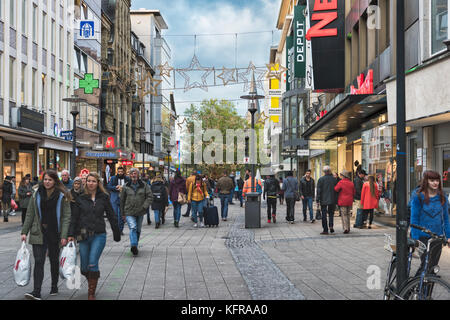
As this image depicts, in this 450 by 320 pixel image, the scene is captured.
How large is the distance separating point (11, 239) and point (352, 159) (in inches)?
580

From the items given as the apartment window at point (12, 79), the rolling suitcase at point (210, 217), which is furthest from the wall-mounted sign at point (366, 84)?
the apartment window at point (12, 79)

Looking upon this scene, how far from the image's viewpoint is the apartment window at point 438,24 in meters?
12.8

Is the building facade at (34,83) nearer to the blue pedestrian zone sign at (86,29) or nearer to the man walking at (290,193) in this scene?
the blue pedestrian zone sign at (86,29)

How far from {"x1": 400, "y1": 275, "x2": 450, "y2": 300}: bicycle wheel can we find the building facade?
21613 mm

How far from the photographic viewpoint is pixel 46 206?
7531mm

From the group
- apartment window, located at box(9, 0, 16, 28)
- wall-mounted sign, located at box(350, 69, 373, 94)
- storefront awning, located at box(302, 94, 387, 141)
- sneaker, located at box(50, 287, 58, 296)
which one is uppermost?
apartment window, located at box(9, 0, 16, 28)

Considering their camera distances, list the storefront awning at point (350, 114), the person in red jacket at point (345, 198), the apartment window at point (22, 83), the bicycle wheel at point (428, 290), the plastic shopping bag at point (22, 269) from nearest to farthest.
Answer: the bicycle wheel at point (428, 290) → the plastic shopping bag at point (22, 269) → the person in red jacket at point (345, 198) → the storefront awning at point (350, 114) → the apartment window at point (22, 83)

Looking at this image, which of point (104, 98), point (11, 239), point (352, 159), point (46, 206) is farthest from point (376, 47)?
point (104, 98)

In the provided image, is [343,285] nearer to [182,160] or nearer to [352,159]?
[352,159]

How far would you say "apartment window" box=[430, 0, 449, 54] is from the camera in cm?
1277

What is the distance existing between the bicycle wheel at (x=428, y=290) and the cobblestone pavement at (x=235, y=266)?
1.79 metres

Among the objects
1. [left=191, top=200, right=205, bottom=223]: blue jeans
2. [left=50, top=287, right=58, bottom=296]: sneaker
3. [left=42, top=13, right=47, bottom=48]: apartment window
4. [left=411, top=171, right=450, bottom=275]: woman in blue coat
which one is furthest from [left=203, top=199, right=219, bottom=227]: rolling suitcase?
[left=42, top=13, right=47, bottom=48]: apartment window

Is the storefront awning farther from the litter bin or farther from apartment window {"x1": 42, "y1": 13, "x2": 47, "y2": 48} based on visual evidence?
apartment window {"x1": 42, "y1": 13, "x2": 47, "y2": 48}

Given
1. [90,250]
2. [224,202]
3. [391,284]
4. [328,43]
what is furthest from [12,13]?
[391,284]
